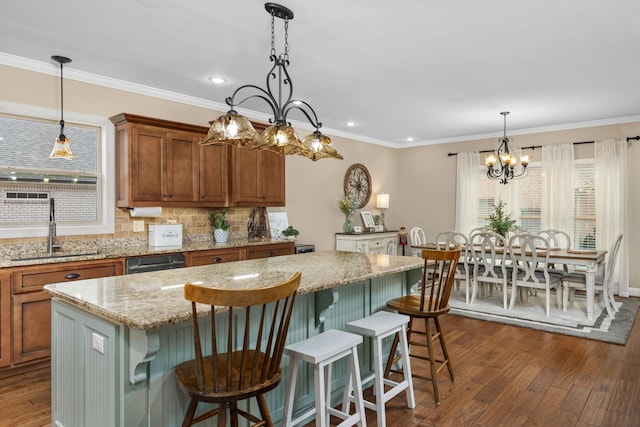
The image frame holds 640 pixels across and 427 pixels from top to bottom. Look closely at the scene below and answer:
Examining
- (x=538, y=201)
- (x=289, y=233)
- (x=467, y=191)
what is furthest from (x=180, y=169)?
(x=538, y=201)

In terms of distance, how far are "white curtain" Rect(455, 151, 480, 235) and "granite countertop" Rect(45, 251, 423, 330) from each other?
14.6ft

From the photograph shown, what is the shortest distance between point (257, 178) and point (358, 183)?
8.94 feet

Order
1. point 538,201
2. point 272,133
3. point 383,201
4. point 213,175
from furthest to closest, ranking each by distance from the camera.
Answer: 1. point 383,201
2. point 538,201
3. point 213,175
4. point 272,133

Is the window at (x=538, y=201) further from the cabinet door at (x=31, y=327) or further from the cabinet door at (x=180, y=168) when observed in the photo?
the cabinet door at (x=31, y=327)

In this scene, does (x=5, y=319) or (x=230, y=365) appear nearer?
(x=230, y=365)

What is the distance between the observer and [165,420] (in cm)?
183

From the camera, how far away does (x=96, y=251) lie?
3.85 metres

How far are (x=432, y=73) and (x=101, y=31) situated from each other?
9.50 ft

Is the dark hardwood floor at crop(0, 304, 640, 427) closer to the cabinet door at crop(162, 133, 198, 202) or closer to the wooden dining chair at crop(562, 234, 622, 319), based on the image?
the wooden dining chair at crop(562, 234, 622, 319)

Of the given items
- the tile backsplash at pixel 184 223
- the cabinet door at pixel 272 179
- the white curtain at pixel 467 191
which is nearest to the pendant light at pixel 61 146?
the tile backsplash at pixel 184 223

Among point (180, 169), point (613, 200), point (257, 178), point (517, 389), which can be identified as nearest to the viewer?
point (517, 389)

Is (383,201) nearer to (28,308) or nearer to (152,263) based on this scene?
(152,263)

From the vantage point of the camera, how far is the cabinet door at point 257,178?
4.91 metres

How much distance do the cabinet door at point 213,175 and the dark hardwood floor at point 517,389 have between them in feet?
7.28
